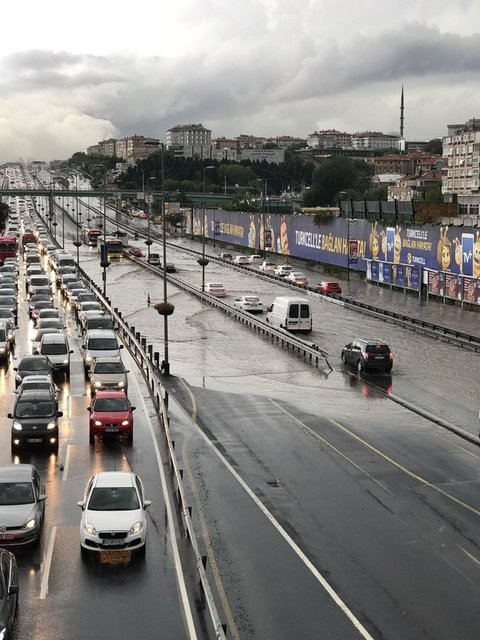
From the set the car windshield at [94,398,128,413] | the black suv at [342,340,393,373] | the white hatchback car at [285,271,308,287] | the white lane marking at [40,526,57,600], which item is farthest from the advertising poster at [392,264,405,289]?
the white lane marking at [40,526,57,600]

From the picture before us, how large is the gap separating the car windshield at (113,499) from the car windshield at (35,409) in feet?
27.5

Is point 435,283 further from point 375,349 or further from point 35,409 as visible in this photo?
point 35,409

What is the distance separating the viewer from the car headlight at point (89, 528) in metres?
17.2

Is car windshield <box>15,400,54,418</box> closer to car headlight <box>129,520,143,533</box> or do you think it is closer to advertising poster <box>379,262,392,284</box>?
car headlight <box>129,520,143,533</box>

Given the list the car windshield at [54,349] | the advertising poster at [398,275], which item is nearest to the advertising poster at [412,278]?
the advertising poster at [398,275]

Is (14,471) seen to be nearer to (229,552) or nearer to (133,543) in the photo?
(133,543)

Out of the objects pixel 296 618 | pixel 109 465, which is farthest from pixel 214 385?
pixel 296 618

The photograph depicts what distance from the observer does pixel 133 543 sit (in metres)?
17.2

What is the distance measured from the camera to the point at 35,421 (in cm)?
2577

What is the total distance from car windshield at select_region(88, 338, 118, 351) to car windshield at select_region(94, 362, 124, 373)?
528 cm

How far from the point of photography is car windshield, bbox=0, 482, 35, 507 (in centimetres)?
1817

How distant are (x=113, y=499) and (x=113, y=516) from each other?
53cm

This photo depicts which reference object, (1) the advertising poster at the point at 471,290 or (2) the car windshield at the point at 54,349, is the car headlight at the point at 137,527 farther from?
(1) the advertising poster at the point at 471,290

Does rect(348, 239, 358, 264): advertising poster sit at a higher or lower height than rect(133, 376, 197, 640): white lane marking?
higher
